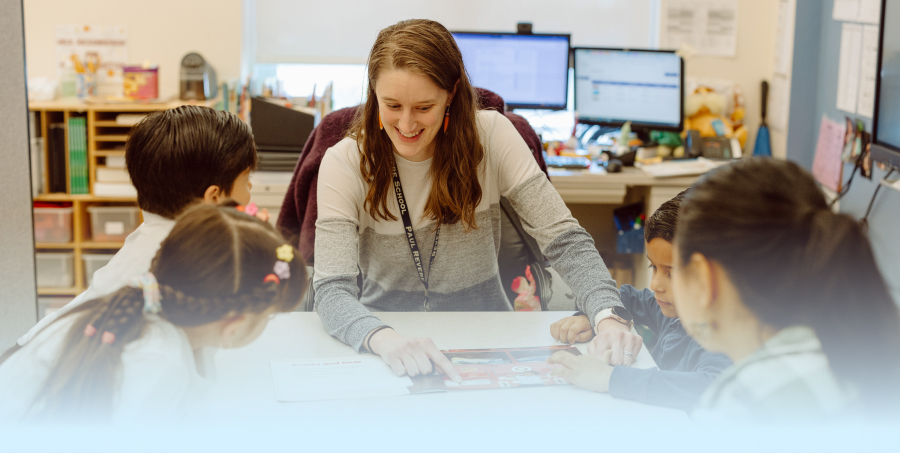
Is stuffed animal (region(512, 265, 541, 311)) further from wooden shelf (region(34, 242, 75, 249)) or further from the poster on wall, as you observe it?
the poster on wall

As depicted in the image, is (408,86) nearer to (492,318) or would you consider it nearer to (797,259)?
(492,318)

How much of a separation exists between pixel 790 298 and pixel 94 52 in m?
3.18

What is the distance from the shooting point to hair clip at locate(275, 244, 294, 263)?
0.47 metres

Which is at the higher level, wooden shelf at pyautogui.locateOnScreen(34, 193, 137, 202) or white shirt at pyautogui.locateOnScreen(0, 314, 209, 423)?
white shirt at pyautogui.locateOnScreen(0, 314, 209, 423)

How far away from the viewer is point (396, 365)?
0.90m

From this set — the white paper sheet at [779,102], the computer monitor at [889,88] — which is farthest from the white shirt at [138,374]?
the white paper sheet at [779,102]

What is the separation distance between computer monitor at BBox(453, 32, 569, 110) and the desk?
6.05ft

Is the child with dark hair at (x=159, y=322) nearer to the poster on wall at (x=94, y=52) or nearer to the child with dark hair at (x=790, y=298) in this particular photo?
the child with dark hair at (x=790, y=298)

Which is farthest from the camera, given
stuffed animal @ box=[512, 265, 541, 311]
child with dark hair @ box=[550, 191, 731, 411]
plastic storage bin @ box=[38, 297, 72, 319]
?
stuffed animal @ box=[512, 265, 541, 311]

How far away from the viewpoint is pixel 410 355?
0.90 metres

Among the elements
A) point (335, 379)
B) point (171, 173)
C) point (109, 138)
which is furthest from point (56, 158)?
point (171, 173)

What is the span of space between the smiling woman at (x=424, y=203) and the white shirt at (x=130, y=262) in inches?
19.8

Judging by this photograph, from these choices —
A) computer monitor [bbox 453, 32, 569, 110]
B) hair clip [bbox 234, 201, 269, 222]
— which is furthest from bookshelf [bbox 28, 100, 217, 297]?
hair clip [bbox 234, 201, 269, 222]

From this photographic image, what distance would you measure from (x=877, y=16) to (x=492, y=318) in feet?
5.32
